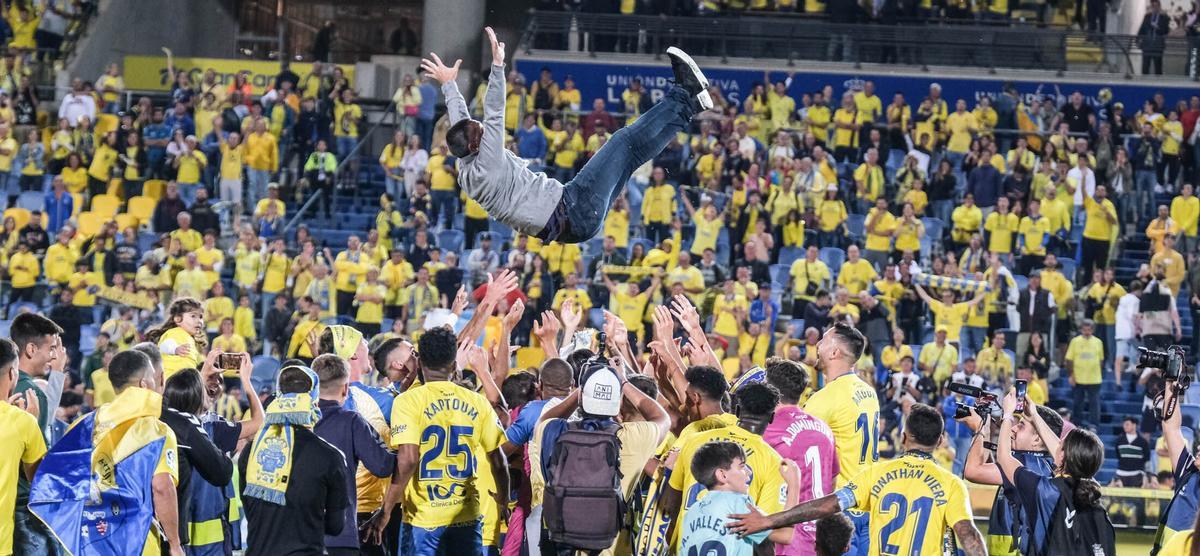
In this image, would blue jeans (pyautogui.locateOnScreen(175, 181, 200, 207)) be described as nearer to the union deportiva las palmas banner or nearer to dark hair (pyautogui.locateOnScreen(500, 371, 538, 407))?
the union deportiva las palmas banner

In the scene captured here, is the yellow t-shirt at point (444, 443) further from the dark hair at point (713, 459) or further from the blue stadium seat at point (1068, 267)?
the blue stadium seat at point (1068, 267)

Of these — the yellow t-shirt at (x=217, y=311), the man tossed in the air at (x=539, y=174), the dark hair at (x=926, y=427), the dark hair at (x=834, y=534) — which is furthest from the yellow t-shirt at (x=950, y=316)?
the dark hair at (x=834, y=534)

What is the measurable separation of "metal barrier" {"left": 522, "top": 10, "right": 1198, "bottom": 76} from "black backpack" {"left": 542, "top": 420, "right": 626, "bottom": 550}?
67.8ft

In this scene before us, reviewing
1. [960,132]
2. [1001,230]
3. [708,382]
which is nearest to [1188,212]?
[1001,230]

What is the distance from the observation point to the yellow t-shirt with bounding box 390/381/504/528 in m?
7.32

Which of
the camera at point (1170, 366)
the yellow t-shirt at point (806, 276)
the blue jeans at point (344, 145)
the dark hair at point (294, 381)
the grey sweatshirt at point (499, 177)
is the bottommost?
the yellow t-shirt at point (806, 276)

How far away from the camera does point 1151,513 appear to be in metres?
15.7

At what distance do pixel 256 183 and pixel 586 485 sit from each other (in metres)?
16.8

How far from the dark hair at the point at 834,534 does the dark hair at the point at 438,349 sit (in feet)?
6.92

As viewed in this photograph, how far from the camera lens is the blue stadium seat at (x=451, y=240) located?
2139 centimetres

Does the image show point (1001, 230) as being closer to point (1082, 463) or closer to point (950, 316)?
point (950, 316)

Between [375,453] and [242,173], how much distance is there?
53.7 feet

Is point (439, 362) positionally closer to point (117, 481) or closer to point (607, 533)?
point (607, 533)

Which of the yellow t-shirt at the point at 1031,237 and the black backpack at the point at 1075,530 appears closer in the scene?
the black backpack at the point at 1075,530
